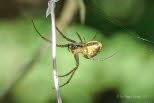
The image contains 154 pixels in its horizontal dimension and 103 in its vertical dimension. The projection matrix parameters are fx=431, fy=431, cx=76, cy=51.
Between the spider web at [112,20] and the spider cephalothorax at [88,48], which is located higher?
the spider web at [112,20]

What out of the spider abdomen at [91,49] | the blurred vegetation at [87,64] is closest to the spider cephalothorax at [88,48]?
the spider abdomen at [91,49]

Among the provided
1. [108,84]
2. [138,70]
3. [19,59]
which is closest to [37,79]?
[19,59]

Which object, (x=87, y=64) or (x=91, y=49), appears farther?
(x=87, y=64)

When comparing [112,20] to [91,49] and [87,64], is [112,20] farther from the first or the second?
[87,64]

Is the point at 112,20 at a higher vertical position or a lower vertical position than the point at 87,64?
higher

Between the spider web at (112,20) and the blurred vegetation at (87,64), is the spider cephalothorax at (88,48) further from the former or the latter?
the blurred vegetation at (87,64)

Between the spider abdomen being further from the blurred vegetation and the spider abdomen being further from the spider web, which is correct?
the blurred vegetation

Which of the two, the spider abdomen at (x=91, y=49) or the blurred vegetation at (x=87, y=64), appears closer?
the spider abdomen at (x=91, y=49)

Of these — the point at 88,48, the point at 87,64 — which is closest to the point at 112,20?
the point at 88,48

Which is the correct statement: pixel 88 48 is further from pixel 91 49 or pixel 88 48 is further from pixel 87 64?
pixel 87 64

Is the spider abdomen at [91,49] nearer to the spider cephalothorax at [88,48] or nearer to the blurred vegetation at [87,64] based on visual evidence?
the spider cephalothorax at [88,48]

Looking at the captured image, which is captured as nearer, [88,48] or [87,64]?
[88,48]
